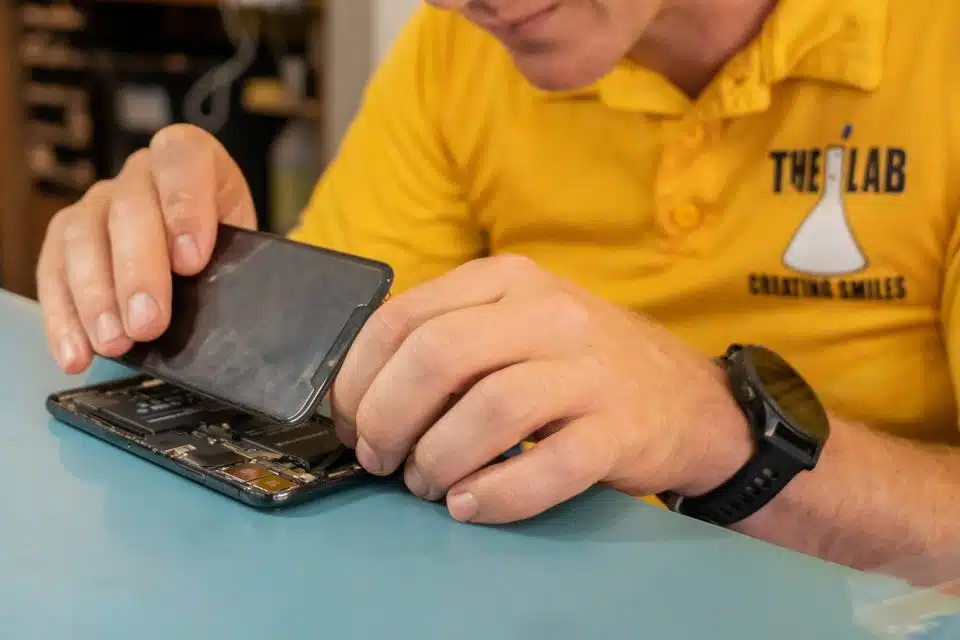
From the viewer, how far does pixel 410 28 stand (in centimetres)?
85

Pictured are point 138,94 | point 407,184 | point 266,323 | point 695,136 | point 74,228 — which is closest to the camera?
point 266,323

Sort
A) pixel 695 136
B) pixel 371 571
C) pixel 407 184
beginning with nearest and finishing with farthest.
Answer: pixel 371 571 < pixel 695 136 < pixel 407 184

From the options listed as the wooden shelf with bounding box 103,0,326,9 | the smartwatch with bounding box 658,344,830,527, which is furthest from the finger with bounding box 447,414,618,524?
the wooden shelf with bounding box 103,0,326,9

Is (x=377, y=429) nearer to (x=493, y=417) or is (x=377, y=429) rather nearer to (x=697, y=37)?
(x=493, y=417)

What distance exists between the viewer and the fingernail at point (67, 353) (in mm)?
506

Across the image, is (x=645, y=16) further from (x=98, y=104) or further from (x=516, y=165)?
(x=98, y=104)

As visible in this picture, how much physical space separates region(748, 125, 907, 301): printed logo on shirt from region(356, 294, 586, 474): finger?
11.8 inches

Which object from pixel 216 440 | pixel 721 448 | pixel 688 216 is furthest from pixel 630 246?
pixel 216 440

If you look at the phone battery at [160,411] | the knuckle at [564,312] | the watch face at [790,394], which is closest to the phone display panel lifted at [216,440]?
the phone battery at [160,411]

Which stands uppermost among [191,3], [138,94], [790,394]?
[191,3]

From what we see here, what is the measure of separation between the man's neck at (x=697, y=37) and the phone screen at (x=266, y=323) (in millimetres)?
348

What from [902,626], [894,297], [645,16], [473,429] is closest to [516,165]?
[645,16]

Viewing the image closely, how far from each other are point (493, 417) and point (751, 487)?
16cm

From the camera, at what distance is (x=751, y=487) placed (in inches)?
18.4
